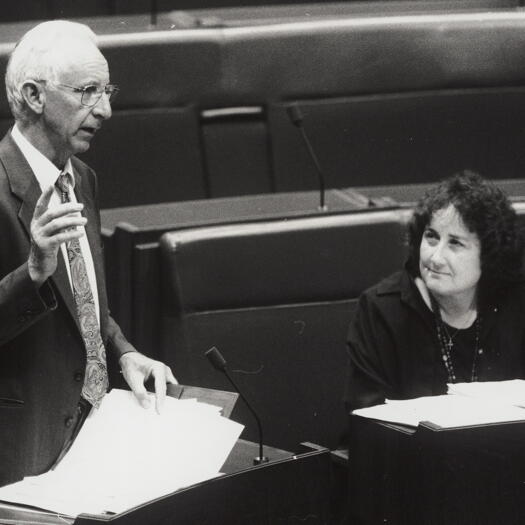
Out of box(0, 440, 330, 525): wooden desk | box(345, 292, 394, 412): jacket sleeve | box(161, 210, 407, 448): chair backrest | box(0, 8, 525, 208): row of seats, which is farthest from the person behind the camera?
box(0, 8, 525, 208): row of seats

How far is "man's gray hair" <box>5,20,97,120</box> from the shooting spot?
961 millimetres

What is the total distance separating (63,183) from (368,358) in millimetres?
388

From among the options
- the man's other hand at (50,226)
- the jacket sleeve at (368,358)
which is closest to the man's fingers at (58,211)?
the man's other hand at (50,226)

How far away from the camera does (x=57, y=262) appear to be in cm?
95

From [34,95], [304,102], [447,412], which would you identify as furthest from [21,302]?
[304,102]

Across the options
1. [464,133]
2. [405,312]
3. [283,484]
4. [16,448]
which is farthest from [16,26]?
[283,484]

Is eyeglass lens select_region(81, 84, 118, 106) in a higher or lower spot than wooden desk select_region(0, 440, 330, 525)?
higher

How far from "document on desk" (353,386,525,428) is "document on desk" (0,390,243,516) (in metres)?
0.13

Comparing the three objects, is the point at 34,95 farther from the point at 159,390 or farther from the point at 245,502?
the point at 245,502

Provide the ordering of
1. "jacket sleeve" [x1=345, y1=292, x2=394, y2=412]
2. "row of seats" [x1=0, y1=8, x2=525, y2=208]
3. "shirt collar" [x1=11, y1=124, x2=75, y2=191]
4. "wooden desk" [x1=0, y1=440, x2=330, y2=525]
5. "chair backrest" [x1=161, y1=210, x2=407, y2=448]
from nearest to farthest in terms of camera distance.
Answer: "wooden desk" [x1=0, y1=440, x2=330, y2=525]
"shirt collar" [x1=11, y1=124, x2=75, y2=191]
"jacket sleeve" [x1=345, y1=292, x2=394, y2=412]
"chair backrest" [x1=161, y1=210, x2=407, y2=448]
"row of seats" [x1=0, y1=8, x2=525, y2=208]

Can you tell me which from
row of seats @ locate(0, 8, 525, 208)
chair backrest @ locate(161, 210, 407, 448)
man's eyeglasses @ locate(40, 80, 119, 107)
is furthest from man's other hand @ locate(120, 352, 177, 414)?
row of seats @ locate(0, 8, 525, 208)

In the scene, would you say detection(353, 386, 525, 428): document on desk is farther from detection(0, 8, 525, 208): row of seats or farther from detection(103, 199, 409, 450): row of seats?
detection(0, 8, 525, 208): row of seats

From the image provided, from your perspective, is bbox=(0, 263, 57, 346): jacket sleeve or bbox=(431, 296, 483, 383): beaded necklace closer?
bbox=(0, 263, 57, 346): jacket sleeve

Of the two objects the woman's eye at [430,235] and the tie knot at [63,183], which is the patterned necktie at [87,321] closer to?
the tie knot at [63,183]
